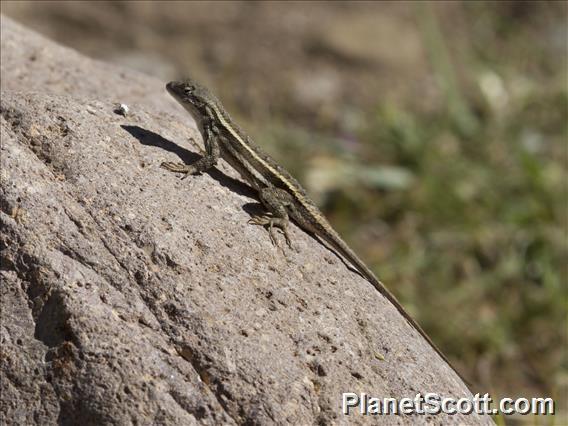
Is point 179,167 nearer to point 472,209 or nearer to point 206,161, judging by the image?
point 206,161

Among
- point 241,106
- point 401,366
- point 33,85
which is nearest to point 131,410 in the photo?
point 401,366

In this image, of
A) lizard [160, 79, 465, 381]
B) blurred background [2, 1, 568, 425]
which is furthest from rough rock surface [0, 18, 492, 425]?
blurred background [2, 1, 568, 425]

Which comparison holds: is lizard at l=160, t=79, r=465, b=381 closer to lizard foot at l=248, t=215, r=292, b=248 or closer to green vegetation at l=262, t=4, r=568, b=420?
lizard foot at l=248, t=215, r=292, b=248

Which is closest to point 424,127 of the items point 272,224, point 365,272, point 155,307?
point 365,272

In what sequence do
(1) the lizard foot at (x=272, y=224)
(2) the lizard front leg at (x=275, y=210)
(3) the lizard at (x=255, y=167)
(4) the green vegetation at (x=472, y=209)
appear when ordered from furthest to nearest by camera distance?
(4) the green vegetation at (x=472, y=209), (3) the lizard at (x=255, y=167), (2) the lizard front leg at (x=275, y=210), (1) the lizard foot at (x=272, y=224)

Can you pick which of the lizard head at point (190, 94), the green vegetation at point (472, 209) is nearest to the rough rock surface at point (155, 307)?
the lizard head at point (190, 94)

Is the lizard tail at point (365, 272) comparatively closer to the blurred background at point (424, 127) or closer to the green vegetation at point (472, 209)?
the blurred background at point (424, 127)
